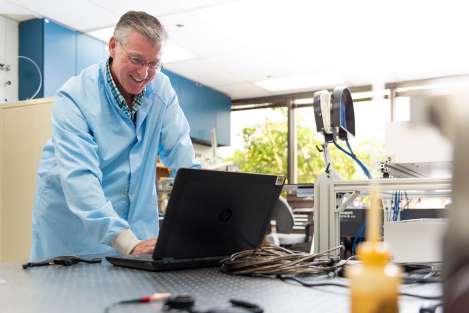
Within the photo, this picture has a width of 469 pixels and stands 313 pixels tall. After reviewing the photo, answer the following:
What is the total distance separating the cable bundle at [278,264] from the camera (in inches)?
A: 34.7

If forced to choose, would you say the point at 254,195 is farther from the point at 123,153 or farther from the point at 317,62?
A: the point at 317,62

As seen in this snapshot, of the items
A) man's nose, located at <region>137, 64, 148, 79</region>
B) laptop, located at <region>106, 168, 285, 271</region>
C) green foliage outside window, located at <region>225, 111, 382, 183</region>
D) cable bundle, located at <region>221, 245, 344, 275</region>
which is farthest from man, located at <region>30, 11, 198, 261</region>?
green foliage outside window, located at <region>225, 111, 382, 183</region>

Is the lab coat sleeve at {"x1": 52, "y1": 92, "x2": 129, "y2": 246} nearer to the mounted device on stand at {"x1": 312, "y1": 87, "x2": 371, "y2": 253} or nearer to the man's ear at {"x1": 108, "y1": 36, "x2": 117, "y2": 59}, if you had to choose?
the man's ear at {"x1": 108, "y1": 36, "x2": 117, "y2": 59}

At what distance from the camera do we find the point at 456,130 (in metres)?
0.30

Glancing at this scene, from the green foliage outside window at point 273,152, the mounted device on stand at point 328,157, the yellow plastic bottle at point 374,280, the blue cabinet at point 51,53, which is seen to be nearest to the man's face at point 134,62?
the mounted device on stand at point 328,157

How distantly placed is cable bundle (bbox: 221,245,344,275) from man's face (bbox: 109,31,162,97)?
0.68 m

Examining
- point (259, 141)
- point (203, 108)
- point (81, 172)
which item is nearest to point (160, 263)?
point (81, 172)

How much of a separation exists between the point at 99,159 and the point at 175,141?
0.28m

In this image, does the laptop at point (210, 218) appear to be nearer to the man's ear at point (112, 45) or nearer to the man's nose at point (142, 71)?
the man's nose at point (142, 71)

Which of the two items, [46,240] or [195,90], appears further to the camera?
[195,90]

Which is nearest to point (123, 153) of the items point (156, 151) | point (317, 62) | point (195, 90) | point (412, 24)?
point (156, 151)

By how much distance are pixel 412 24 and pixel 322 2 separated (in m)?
0.78

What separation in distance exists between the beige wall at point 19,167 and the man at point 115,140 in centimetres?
176

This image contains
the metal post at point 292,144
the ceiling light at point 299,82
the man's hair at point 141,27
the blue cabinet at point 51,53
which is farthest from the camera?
the metal post at point 292,144
